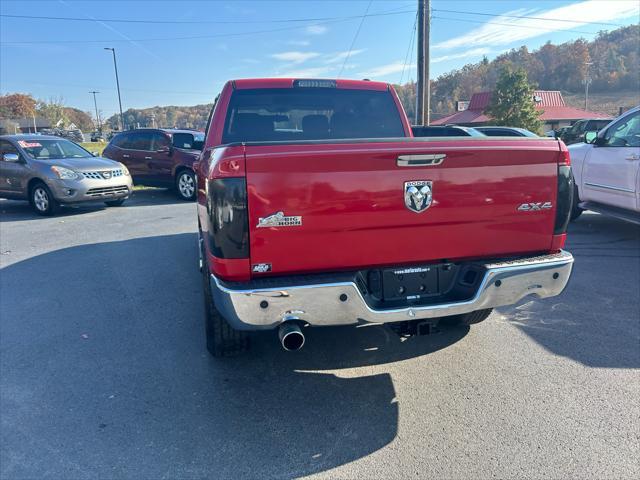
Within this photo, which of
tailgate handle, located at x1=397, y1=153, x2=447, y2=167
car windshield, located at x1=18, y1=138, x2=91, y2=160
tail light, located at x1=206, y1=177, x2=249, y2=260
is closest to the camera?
tail light, located at x1=206, y1=177, x2=249, y2=260

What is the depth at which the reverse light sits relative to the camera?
33.5 feet

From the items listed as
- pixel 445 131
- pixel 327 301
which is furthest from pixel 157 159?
pixel 327 301

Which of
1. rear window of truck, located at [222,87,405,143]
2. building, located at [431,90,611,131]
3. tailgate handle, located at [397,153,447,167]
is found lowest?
tailgate handle, located at [397,153,447,167]

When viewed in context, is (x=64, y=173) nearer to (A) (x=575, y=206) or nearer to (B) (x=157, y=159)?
(B) (x=157, y=159)

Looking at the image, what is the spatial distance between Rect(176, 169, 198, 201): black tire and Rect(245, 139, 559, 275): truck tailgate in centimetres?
1057

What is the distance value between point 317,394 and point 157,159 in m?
11.0

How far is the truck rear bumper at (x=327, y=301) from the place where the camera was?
257 cm

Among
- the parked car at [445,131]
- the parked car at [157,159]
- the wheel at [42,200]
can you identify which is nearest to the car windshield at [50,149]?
the wheel at [42,200]

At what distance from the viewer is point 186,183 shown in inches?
501

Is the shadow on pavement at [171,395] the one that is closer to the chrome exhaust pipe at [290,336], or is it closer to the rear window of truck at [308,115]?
the chrome exhaust pipe at [290,336]

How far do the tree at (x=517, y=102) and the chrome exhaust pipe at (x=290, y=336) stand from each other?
4695 cm

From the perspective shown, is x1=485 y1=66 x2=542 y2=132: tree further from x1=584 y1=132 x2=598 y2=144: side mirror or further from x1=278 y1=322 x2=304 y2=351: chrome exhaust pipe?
x1=278 y1=322 x2=304 y2=351: chrome exhaust pipe

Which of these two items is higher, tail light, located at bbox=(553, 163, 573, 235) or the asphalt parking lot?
tail light, located at bbox=(553, 163, 573, 235)

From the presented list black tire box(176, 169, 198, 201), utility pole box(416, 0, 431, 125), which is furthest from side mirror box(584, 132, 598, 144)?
utility pole box(416, 0, 431, 125)
